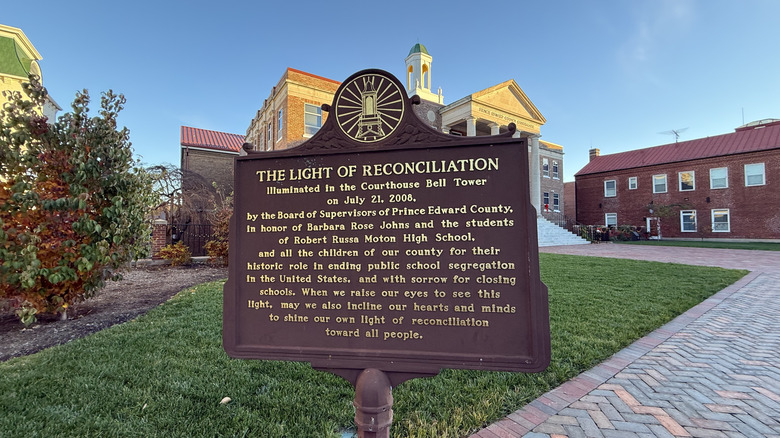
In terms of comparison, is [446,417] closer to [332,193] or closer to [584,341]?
[332,193]

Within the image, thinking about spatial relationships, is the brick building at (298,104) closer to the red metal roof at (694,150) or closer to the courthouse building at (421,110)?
the courthouse building at (421,110)

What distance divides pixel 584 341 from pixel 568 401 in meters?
1.71

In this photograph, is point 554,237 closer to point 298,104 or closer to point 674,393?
point 298,104

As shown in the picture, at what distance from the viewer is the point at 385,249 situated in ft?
6.66

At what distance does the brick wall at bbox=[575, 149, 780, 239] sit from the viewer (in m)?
26.0

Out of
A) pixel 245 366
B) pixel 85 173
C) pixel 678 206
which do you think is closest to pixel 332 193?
pixel 245 366

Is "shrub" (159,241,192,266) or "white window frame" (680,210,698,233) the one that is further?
"white window frame" (680,210,698,233)

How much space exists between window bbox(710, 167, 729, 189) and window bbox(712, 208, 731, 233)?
1985 mm

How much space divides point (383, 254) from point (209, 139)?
3131cm

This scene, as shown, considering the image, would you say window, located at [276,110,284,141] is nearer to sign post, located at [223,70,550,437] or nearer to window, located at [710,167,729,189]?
sign post, located at [223,70,550,437]

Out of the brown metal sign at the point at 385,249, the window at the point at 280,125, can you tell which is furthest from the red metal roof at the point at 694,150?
the brown metal sign at the point at 385,249

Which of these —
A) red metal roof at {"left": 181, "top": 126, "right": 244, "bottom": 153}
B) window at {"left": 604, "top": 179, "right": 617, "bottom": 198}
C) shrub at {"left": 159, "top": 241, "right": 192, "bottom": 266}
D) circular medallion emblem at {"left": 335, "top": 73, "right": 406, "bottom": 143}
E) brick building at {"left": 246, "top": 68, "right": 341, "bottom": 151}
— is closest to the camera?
circular medallion emblem at {"left": 335, "top": 73, "right": 406, "bottom": 143}

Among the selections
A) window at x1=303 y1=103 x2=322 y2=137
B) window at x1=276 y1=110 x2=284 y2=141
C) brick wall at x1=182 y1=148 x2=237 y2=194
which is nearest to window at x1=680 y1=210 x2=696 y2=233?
window at x1=303 y1=103 x2=322 y2=137

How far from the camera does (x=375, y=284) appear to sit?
79.4 inches
